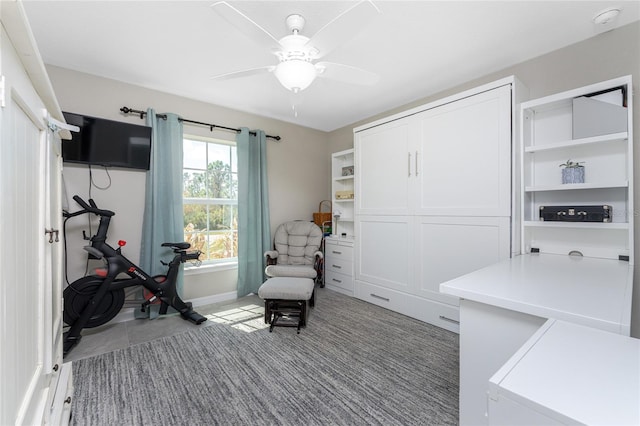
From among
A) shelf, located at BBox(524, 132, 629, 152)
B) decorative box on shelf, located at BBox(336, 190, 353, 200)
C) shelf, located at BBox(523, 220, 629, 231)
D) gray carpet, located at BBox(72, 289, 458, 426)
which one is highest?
shelf, located at BBox(524, 132, 629, 152)

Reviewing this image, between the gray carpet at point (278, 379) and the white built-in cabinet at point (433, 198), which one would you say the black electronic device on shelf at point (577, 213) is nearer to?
the white built-in cabinet at point (433, 198)

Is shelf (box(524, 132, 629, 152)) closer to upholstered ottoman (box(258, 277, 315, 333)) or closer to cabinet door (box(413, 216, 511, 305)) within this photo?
cabinet door (box(413, 216, 511, 305))

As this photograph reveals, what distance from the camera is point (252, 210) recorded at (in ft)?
11.7

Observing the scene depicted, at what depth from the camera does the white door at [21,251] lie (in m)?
0.65

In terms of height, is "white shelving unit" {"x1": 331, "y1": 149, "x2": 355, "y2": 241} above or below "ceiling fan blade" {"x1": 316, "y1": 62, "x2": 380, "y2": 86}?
below

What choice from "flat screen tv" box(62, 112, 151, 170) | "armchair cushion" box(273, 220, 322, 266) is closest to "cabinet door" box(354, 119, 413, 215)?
"armchair cushion" box(273, 220, 322, 266)

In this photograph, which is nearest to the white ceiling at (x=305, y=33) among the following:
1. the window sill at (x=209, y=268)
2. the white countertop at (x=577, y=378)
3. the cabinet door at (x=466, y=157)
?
the cabinet door at (x=466, y=157)

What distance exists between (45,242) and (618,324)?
6.76 feet

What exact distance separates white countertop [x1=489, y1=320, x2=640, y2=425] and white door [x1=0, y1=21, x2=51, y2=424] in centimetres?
114

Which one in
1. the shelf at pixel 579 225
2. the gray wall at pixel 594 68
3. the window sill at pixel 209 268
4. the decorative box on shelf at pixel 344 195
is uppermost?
the gray wall at pixel 594 68

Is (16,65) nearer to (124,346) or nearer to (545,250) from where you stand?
(124,346)

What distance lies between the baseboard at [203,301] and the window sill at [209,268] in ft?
1.02

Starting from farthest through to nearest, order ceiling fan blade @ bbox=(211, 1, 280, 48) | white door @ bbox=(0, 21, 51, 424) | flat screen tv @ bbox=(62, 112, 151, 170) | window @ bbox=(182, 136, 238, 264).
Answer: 1. window @ bbox=(182, 136, 238, 264)
2. flat screen tv @ bbox=(62, 112, 151, 170)
3. ceiling fan blade @ bbox=(211, 1, 280, 48)
4. white door @ bbox=(0, 21, 51, 424)

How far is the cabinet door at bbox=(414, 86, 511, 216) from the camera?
225 cm
